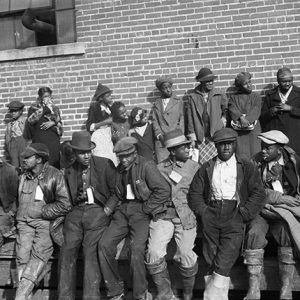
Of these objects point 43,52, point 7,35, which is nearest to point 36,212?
point 43,52

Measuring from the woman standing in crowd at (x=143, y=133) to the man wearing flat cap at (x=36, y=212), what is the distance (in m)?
1.43

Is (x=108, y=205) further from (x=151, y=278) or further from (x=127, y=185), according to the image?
(x=151, y=278)

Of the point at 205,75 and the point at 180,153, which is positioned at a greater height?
the point at 205,75

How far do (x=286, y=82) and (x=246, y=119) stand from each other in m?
0.70

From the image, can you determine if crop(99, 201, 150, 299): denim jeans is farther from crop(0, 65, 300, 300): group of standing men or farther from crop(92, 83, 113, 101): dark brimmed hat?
crop(92, 83, 113, 101): dark brimmed hat

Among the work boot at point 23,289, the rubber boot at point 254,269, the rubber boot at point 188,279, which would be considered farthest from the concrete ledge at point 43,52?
the rubber boot at point 254,269

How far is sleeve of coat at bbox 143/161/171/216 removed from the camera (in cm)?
630

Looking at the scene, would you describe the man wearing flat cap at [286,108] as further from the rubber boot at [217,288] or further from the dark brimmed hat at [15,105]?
the dark brimmed hat at [15,105]

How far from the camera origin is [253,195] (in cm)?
608

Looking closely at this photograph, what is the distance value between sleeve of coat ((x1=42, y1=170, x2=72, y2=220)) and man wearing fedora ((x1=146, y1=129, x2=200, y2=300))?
43.2 inches

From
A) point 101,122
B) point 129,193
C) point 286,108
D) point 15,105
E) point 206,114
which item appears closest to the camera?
point 129,193

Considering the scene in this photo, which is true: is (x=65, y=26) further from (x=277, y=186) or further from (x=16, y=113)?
(x=277, y=186)

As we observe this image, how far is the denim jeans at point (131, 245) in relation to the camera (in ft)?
20.0

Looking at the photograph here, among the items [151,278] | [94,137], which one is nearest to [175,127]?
[94,137]
